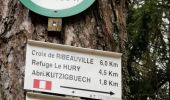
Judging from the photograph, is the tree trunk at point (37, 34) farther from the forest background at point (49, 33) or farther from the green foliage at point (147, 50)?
the green foliage at point (147, 50)

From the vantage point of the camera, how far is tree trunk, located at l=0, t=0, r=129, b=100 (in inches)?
65.7

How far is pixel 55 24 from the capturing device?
5.64 feet

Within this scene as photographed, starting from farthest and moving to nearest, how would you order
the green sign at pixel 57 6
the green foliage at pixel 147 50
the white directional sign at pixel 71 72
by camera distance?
the green foliage at pixel 147 50 → the green sign at pixel 57 6 → the white directional sign at pixel 71 72

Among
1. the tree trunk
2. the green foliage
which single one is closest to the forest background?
the tree trunk

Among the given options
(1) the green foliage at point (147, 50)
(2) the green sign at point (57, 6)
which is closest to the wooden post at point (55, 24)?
(2) the green sign at point (57, 6)

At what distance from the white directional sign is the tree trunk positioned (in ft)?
0.12

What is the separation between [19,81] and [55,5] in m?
0.31

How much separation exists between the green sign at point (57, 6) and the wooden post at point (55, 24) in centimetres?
2

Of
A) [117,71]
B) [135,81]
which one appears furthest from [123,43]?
[135,81]

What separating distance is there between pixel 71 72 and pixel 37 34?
7.2 inches

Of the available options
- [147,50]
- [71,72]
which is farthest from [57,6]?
[147,50]

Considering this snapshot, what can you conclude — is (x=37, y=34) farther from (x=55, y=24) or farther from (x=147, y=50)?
(x=147, y=50)

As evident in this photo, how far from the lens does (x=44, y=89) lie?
163 centimetres

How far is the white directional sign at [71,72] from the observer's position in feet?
5.40
